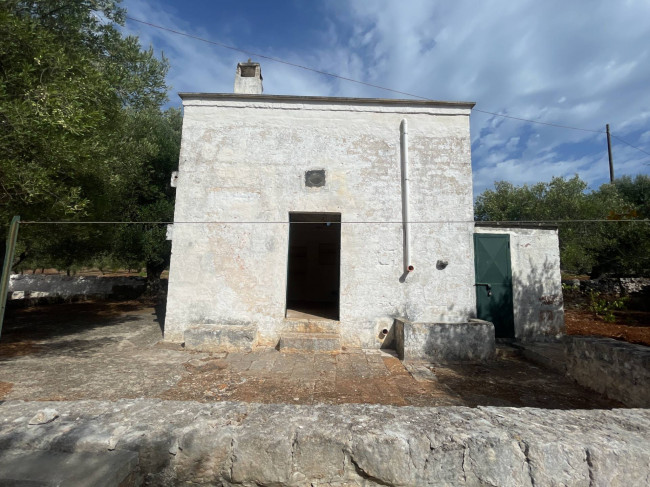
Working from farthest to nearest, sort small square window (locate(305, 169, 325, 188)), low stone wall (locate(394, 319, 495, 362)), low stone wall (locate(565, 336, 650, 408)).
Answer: small square window (locate(305, 169, 325, 188)) → low stone wall (locate(394, 319, 495, 362)) → low stone wall (locate(565, 336, 650, 408))

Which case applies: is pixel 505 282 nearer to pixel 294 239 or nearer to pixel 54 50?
pixel 294 239

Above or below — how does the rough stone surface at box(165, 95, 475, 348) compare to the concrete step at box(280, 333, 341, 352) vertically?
above

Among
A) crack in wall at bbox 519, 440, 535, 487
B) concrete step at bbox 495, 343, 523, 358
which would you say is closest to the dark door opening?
concrete step at bbox 495, 343, 523, 358

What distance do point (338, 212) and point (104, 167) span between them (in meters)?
5.20

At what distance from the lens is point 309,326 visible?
6336 mm

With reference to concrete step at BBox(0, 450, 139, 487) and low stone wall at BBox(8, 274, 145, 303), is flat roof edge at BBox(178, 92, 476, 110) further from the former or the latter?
Answer: low stone wall at BBox(8, 274, 145, 303)

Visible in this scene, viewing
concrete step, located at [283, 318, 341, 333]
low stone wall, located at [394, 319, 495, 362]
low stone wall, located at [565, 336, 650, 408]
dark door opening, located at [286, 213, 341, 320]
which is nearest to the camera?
low stone wall, located at [565, 336, 650, 408]

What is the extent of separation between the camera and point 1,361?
4.90m

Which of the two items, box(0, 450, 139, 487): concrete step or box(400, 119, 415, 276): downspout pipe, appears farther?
box(400, 119, 415, 276): downspout pipe

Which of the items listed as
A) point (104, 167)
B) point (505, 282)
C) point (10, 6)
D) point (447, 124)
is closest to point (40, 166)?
point (104, 167)

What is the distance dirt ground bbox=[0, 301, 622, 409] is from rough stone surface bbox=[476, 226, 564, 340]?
1.36 m

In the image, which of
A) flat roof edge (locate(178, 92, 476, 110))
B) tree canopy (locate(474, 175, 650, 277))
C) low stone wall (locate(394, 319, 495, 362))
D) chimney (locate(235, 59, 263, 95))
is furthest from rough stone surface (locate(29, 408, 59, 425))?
tree canopy (locate(474, 175, 650, 277))

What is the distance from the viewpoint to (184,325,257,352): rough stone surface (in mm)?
5793

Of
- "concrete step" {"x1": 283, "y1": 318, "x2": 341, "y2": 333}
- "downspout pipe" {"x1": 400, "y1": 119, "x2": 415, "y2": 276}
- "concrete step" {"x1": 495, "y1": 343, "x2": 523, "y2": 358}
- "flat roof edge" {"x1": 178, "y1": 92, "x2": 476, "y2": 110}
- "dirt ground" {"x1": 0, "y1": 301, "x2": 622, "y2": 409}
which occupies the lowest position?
"dirt ground" {"x1": 0, "y1": 301, "x2": 622, "y2": 409}
